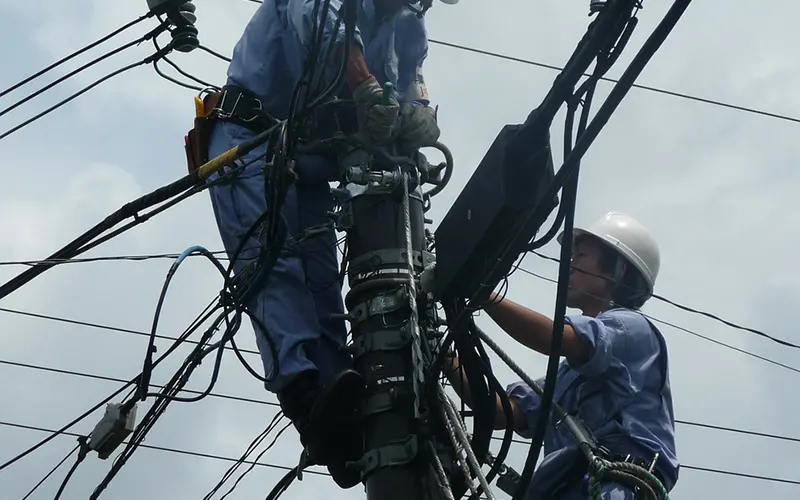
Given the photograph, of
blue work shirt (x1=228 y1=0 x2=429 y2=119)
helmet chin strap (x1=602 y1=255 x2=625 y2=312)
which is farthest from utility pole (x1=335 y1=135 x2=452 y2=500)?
helmet chin strap (x1=602 y1=255 x2=625 y2=312)

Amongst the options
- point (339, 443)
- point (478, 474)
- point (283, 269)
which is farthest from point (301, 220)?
point (478, 474)

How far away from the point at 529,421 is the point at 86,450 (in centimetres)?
192

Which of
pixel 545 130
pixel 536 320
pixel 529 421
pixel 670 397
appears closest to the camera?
pixel 545 130

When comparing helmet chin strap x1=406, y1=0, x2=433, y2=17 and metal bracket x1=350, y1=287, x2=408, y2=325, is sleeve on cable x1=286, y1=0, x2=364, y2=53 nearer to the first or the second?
helmet chin strap x1=406, y1=0, x2=433, y2=17

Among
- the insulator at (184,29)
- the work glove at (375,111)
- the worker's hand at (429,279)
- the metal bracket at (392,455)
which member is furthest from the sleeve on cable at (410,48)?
the metal bracket at (392,455)

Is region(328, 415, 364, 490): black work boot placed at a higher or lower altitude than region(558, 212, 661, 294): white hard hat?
lower

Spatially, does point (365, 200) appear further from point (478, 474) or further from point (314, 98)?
point (478, 474)

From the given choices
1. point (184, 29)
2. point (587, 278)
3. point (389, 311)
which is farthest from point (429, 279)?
point (184, 29)

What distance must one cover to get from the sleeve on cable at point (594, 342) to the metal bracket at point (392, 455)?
76 centimetres

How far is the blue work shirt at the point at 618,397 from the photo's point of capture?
4.71 meters

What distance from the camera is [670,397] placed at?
16.3ft

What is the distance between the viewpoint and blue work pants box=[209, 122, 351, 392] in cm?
486

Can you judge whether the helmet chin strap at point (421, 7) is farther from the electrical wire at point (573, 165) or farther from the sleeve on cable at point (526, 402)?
the electrical wire at point (573, 165)

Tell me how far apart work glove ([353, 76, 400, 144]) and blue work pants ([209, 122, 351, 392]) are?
43 centimetres
